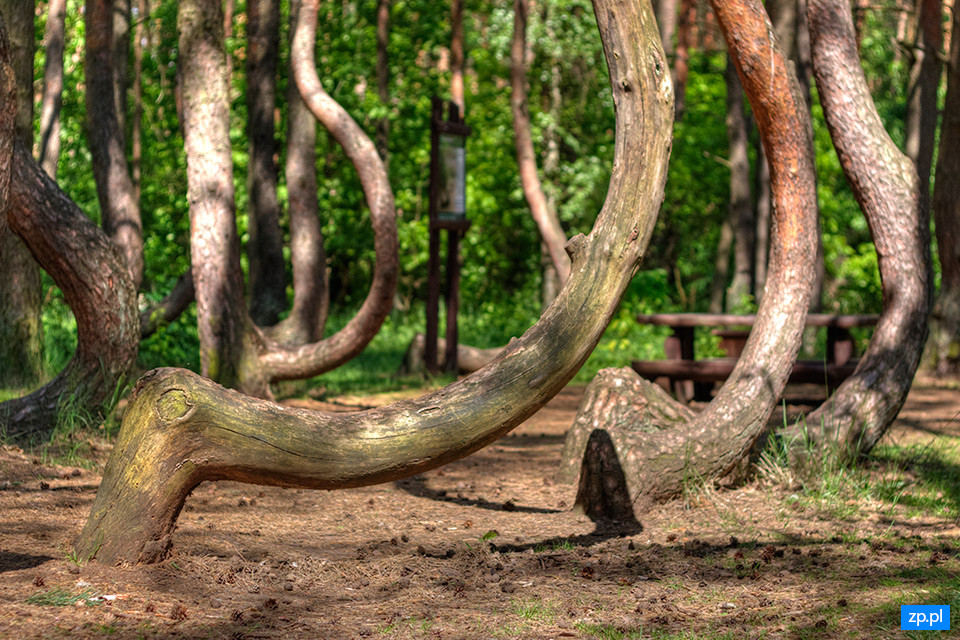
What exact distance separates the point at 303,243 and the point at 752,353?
18.4 feet

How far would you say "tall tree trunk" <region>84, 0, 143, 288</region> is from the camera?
11.0 metres

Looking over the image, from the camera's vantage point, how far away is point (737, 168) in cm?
1580

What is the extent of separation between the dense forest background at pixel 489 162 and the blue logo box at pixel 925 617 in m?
11.6

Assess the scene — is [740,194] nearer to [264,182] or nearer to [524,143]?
[524,143]

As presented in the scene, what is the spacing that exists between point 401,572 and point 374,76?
16100 mm

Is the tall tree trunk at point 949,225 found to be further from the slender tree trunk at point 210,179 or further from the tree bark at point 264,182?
the slender tree trunk at point 210,179

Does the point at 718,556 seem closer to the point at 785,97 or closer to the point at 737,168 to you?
the point at 785,97

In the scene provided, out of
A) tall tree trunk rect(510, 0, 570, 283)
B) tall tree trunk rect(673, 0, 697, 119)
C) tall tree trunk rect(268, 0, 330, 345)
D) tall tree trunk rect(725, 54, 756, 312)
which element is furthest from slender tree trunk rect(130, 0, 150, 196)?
tall tree trunk rect(725, 54, 756, 312)

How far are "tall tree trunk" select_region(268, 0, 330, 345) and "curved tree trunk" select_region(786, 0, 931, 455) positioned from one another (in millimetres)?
5072

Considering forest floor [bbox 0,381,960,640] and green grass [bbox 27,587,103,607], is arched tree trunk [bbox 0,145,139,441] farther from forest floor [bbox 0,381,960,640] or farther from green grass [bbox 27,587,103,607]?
green grass [bbox 27,587,103,607]

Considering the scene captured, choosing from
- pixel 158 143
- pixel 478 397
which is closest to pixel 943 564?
pixel 478 397

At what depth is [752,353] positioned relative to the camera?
5848 mm

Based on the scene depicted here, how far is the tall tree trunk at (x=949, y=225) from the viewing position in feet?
38.1

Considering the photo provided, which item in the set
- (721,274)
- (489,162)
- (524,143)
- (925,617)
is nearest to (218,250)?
(925,617)
